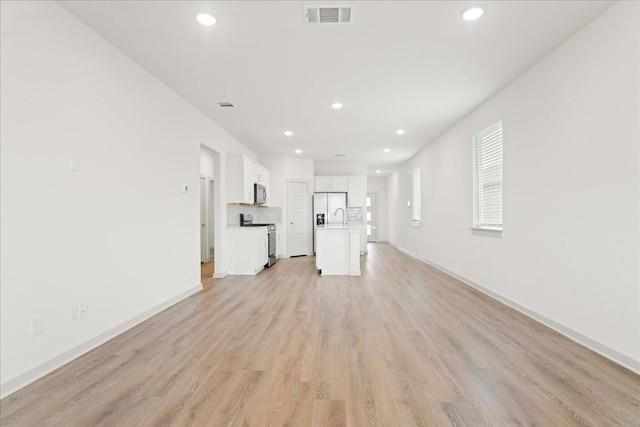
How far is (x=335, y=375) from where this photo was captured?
2150mm

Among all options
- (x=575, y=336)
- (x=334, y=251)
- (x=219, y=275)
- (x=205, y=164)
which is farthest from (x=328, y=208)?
(x=575, y=336)

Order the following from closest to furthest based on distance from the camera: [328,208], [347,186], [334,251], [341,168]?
[334,251]
[328,208]
[347,186]
[341,168]

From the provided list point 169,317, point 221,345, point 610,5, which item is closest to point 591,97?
point 610,5

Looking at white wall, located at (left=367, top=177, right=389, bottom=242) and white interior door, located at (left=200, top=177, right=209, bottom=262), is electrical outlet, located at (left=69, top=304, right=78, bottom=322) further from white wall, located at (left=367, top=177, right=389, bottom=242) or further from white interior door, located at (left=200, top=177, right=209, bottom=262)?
white wall, located at (left=367, top=177, right=389, bottom=242)

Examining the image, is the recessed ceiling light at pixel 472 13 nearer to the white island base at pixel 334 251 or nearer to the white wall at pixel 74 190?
the white wall at pixel 74 190

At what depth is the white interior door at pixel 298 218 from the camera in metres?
8.33

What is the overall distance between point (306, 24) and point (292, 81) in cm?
111

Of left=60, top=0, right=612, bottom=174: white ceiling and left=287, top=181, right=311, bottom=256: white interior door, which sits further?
left=287, top=181, right=311, bottom=256: white interior door

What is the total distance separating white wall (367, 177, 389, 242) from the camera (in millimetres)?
12875

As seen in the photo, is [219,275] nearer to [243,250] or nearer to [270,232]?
[243,250]

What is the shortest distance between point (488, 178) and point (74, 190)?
4.76m

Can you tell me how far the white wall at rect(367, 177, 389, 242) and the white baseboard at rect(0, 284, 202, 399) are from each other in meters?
10.2

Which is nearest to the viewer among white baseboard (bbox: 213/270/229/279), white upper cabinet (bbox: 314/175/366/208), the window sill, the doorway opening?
the window sill

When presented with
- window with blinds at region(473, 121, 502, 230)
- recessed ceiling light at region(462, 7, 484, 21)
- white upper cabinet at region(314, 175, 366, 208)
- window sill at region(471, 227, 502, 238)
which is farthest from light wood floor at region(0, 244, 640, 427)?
white upper cabinet at region(314, 175, 366, 208)
